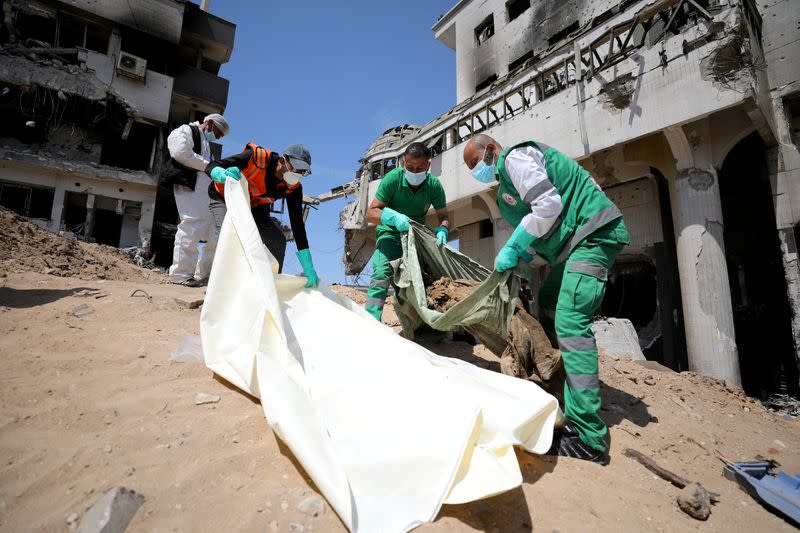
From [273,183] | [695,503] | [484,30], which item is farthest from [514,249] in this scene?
[484,30]

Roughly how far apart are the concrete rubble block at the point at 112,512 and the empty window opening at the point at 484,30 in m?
14.7

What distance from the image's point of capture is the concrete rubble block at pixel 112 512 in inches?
37.6

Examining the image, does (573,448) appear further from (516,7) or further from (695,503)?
(516,7)

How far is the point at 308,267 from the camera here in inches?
117

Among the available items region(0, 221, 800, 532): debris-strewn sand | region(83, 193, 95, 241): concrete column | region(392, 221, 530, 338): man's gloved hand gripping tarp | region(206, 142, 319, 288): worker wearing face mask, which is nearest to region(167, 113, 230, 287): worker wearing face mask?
region(206, 142, 319, 288): worker wearing face mask

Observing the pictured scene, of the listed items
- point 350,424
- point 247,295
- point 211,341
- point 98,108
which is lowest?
point 350,424

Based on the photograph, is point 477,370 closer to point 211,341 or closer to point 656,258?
point 211,341

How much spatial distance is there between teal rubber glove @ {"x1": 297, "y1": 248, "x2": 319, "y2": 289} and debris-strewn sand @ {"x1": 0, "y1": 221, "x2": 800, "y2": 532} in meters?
0.85

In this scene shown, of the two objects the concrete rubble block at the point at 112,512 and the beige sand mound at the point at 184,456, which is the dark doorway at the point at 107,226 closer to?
the beige sand mound at the point at 184,456

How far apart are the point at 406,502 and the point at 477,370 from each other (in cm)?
94

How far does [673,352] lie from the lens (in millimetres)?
6594

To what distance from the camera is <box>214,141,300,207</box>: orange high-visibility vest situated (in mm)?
3051

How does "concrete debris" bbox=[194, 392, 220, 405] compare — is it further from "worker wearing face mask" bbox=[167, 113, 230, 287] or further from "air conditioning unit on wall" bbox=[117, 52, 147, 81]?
"air conditioning unit on wall" bbox=[117, 52, 147, 81]

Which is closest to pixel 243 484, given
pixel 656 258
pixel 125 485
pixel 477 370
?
pixel 125 485
